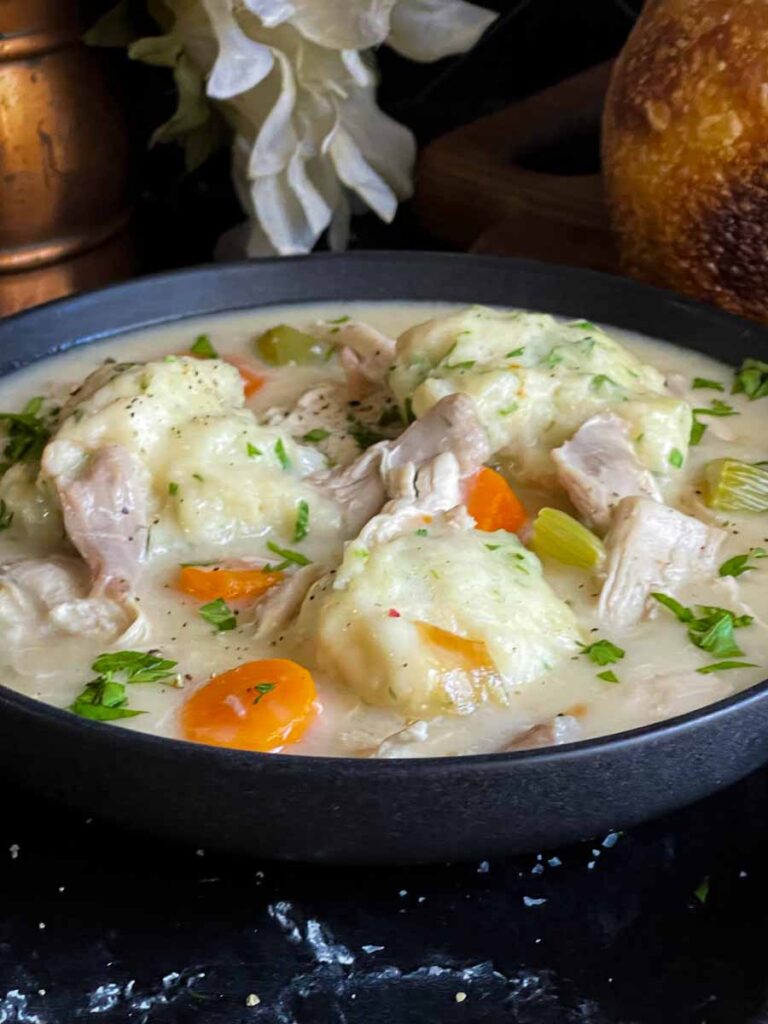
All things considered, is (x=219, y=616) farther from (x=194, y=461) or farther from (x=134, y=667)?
(x=194, y=461)

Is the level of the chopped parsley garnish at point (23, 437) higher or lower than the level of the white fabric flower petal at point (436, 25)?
lower

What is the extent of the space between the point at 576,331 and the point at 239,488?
0.57m

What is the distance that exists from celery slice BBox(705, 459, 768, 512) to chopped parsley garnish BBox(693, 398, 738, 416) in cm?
19

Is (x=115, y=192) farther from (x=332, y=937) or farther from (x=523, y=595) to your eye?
(x=332, y=937)

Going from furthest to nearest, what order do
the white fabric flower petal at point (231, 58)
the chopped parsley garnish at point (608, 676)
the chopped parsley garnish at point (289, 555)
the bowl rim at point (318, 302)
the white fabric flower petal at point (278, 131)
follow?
the white fabric flower petal at point (278, 131) → the white fabric flower petal at point (231, 58) → the chopped parsley garnish at point (289, 555) → the chopped parsley garnish at point (608, 676) → the bowl rim at point (318, 302)

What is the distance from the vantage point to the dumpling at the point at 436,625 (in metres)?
1.54

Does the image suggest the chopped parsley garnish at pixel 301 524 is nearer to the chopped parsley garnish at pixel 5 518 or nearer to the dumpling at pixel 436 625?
the dumpling at pixel 436 625

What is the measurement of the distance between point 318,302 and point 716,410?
709 millimetres

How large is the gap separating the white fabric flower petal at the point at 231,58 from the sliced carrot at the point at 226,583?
1185mm

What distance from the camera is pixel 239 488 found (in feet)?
6.08

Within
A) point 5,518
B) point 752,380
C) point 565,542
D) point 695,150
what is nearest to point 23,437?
point 5,518

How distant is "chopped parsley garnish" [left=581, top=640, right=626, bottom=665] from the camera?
1629mm

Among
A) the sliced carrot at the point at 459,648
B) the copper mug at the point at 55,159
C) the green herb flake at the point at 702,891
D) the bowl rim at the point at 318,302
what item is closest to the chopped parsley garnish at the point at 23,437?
the bowl rim at the point at 318,302

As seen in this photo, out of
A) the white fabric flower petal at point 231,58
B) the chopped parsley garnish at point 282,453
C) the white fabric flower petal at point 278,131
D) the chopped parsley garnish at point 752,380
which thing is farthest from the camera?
the white fabric flower petal at point 278,131
